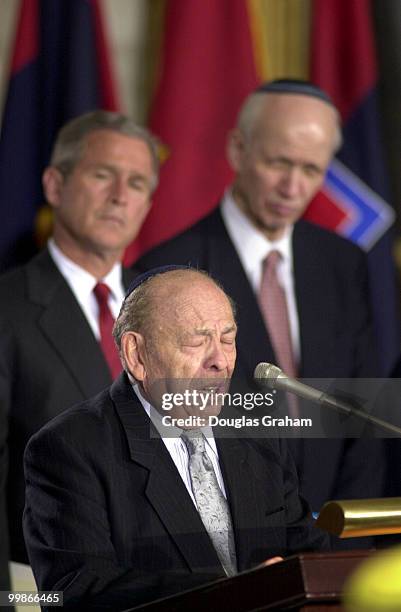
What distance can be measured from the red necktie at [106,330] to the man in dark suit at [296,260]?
4.8 inches

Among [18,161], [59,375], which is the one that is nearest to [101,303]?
[59,375]

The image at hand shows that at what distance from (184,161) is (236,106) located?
0.98 feet

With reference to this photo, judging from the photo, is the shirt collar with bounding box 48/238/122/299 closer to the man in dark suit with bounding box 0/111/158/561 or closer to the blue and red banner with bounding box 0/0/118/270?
the man in dark suit with bounding box 0/111/158/561

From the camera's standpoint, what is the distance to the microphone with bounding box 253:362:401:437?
7.57 ft

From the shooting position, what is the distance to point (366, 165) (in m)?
4.51

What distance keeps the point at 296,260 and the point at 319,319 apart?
223 mm

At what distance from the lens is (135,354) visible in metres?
2.25

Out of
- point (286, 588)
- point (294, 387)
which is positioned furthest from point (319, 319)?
point (286, 588)

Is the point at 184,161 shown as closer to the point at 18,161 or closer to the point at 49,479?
the point at 18,161

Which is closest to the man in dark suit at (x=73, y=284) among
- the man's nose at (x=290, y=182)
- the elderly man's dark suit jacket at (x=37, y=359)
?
→ the elderly man's dark suit jacket at (x=37, y=359)

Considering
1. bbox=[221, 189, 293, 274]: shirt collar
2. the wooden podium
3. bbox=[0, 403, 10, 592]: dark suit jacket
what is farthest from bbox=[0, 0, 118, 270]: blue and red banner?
the wooden podium

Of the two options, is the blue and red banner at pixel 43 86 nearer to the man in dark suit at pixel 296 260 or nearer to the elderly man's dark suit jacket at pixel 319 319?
the man in dark suit at pixel 296 260

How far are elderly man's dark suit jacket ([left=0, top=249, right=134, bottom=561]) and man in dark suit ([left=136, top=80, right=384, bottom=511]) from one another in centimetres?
24

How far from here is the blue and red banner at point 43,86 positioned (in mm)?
4105
